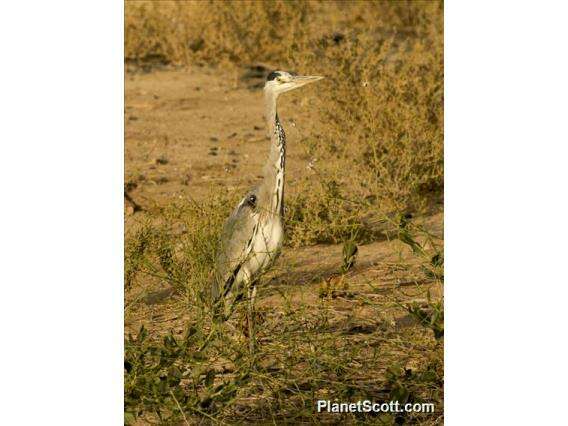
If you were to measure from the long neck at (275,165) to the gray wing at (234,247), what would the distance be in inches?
4.1

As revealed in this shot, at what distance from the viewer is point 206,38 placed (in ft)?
28.2

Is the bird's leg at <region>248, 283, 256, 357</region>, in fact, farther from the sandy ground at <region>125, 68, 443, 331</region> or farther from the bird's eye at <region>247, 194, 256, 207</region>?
the bird's eye at <region>247, 194, 256, 207</region>

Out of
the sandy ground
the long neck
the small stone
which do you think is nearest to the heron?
the long neck

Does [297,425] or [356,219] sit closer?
[297,425]

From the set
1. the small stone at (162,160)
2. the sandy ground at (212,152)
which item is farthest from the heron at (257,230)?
the small stone at (162,160)

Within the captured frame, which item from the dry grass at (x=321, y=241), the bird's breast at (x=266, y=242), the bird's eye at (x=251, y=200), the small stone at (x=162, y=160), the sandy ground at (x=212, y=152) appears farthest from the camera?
the small stone at (x=162, y=160)

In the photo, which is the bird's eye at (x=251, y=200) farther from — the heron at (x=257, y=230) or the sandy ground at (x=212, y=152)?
the sandy ground at (x=212, y=152)

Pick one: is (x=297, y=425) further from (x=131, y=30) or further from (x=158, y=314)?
(x=131, y=30)

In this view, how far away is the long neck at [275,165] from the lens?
452cm

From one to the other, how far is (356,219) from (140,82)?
3534mm

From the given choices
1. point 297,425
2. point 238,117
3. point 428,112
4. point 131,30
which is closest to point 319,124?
point 428,112

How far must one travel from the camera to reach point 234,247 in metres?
4.45

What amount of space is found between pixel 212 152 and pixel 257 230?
2.78 m

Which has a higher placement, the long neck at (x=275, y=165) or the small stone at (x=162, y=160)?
the long neck at (x=275, y=165)
